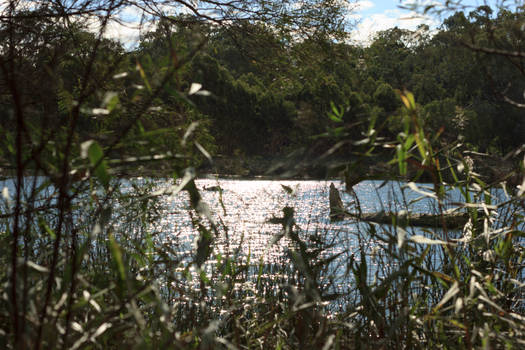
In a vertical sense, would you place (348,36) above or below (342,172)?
above

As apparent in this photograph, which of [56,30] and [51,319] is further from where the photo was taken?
[56,30]

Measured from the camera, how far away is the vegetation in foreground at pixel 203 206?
2.61ft

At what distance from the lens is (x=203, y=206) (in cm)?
85

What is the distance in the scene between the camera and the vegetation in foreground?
79 cm

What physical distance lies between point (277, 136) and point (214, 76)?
4678 millimetres

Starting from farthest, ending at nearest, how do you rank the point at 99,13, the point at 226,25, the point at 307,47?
the point at 307,47 < the point at 226,25 < the point at 99,13

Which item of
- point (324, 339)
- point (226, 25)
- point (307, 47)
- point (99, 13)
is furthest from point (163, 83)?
point (307, 47)

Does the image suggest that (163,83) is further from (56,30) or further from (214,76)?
(214,76)

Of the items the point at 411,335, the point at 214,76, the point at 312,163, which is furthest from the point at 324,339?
the point at 214,76

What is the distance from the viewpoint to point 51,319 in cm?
74

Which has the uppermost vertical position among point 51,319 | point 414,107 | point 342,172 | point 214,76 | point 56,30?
point 214,76

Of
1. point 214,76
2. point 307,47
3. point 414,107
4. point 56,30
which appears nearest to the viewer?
point 414,107

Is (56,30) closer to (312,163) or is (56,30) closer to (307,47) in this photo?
(307,47)

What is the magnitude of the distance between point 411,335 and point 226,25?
1914mm
